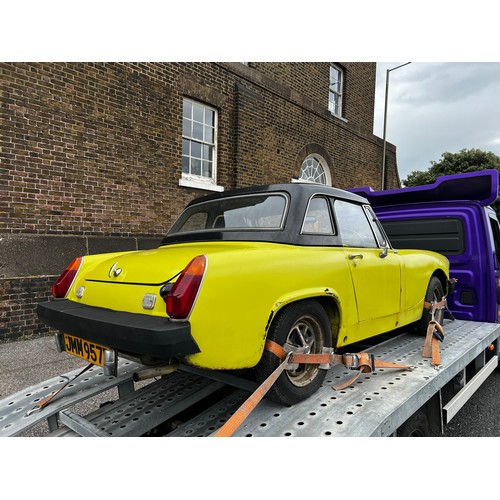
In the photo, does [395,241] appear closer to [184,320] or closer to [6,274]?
[184,320]

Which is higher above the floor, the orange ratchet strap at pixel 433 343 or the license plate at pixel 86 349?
the license plate at pixel 86 349

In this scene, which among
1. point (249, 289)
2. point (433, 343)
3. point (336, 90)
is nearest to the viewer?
point (249, 289)

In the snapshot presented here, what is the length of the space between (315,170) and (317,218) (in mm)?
9571

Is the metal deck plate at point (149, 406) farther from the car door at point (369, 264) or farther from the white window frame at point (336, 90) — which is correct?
the white window frame at point (336, 90)

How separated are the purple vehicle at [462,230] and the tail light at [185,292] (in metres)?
3.59

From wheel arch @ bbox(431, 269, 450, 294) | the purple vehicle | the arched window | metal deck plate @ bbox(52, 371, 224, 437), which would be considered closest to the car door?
wheel arch @ bbox(431, 269, 450, 294)

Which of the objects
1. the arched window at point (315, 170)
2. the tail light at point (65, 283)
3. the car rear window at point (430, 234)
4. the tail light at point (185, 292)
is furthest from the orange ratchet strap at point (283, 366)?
the arched window at point (315, 170)

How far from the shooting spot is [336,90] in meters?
12.8

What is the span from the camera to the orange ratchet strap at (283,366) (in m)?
1.79

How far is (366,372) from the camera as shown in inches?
94.0

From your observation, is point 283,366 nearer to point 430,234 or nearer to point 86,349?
point 86,349

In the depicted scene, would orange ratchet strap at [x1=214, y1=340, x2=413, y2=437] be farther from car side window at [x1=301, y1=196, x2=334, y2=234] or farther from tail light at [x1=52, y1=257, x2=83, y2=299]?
tail light at [x1=52, y1=257, x2=83, y2=299]

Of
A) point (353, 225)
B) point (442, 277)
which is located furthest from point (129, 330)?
point (442, 277)

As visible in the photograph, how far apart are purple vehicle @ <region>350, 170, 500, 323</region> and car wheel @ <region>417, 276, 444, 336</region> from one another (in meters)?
0.54
